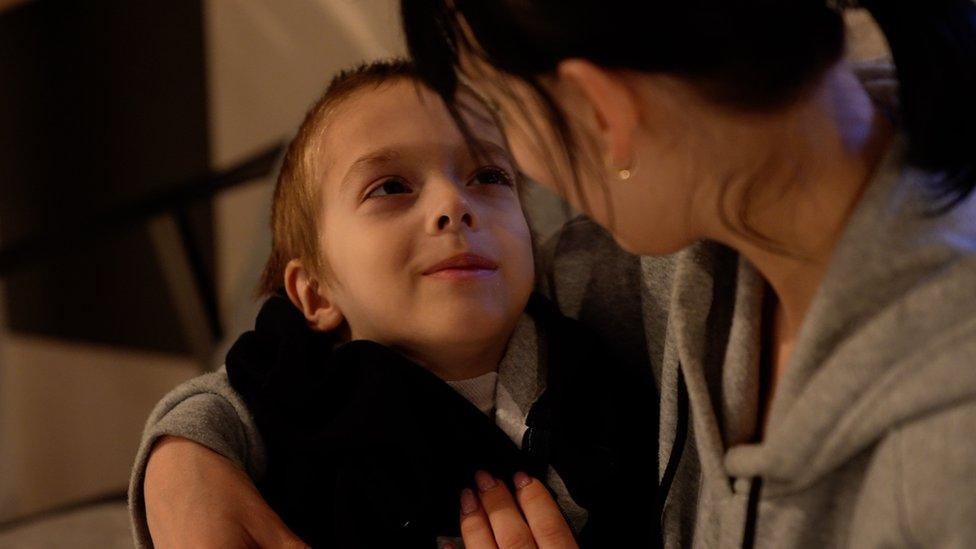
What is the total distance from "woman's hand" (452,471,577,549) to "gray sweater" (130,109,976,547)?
0.38ft

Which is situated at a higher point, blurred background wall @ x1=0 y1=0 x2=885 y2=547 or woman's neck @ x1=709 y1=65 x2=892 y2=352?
woman's neck @ x1=709 y1=65 x2=892 y2=352

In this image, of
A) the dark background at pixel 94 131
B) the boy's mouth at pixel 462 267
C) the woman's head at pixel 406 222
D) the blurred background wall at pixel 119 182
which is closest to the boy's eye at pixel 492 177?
the woman's head at pixel 406 222

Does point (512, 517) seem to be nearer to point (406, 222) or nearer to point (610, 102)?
point (406, 222)

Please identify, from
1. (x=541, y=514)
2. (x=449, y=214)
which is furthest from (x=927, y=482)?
(x=449, y=214)

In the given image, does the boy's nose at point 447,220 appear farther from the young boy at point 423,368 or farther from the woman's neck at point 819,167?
the woman's neck at point 819,167

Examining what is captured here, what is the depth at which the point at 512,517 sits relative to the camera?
888 millimetres

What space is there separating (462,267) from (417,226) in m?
0.06

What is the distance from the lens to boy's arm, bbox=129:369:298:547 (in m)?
0.89

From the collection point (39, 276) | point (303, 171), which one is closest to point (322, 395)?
point (303, 171)

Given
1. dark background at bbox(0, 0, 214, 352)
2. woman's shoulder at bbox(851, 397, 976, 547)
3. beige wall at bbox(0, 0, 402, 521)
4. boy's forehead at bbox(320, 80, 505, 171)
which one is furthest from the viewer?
dark background at bbox(0, 0, 214, 352)

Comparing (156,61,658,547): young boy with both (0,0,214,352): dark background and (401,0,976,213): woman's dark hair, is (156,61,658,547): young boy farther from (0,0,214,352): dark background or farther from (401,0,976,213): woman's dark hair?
(0,0,214,352): dark background

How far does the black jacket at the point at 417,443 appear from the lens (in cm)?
91

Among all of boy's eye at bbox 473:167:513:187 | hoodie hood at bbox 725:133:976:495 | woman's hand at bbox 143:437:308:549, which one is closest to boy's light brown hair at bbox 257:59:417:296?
boy's eye at bbox 473:167:513:187

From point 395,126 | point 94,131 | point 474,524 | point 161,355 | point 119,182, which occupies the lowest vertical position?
point 161,355
